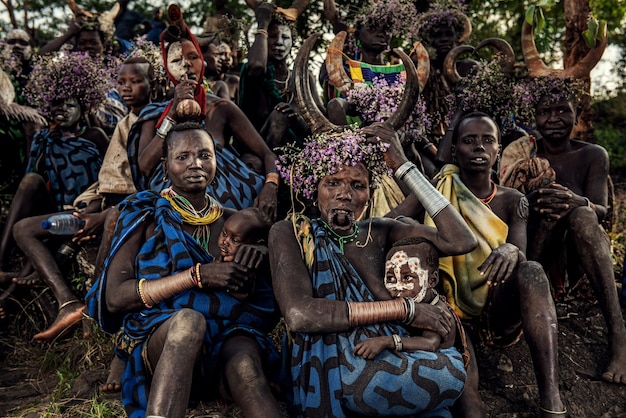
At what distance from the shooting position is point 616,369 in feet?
13.6

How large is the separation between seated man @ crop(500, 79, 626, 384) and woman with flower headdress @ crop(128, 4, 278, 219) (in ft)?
5.88

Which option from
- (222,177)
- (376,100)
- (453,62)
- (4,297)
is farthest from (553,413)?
(4,297)

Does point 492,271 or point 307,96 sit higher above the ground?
point 307,96

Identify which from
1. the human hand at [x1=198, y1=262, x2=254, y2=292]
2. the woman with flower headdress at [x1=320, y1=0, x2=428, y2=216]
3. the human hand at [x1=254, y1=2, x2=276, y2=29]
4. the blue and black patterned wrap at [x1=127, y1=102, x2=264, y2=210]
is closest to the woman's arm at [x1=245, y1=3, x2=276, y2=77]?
the human hand at [x1=254, y1=2, x2=276, y2=29]

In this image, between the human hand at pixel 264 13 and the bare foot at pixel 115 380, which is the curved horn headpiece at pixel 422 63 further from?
the bare foot at pixel 115 380

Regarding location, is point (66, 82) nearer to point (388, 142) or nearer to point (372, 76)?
point (372, 76)

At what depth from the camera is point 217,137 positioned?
16.7 ft

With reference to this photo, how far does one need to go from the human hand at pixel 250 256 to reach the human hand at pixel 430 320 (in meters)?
0.87

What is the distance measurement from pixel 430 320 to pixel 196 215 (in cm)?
146

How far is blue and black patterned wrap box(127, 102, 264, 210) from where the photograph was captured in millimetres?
4602

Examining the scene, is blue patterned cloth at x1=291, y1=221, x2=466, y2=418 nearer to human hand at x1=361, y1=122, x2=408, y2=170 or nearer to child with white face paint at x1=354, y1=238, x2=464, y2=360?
child with white face paint at x1=354, y1=238, x2=464, y2=360

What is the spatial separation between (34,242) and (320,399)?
3.24 metres

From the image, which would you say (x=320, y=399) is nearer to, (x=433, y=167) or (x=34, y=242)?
(x=433, y=167)

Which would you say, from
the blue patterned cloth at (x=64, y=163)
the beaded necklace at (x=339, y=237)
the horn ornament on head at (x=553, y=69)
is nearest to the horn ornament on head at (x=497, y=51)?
the horn ornament on head at (x=553, y=69)
